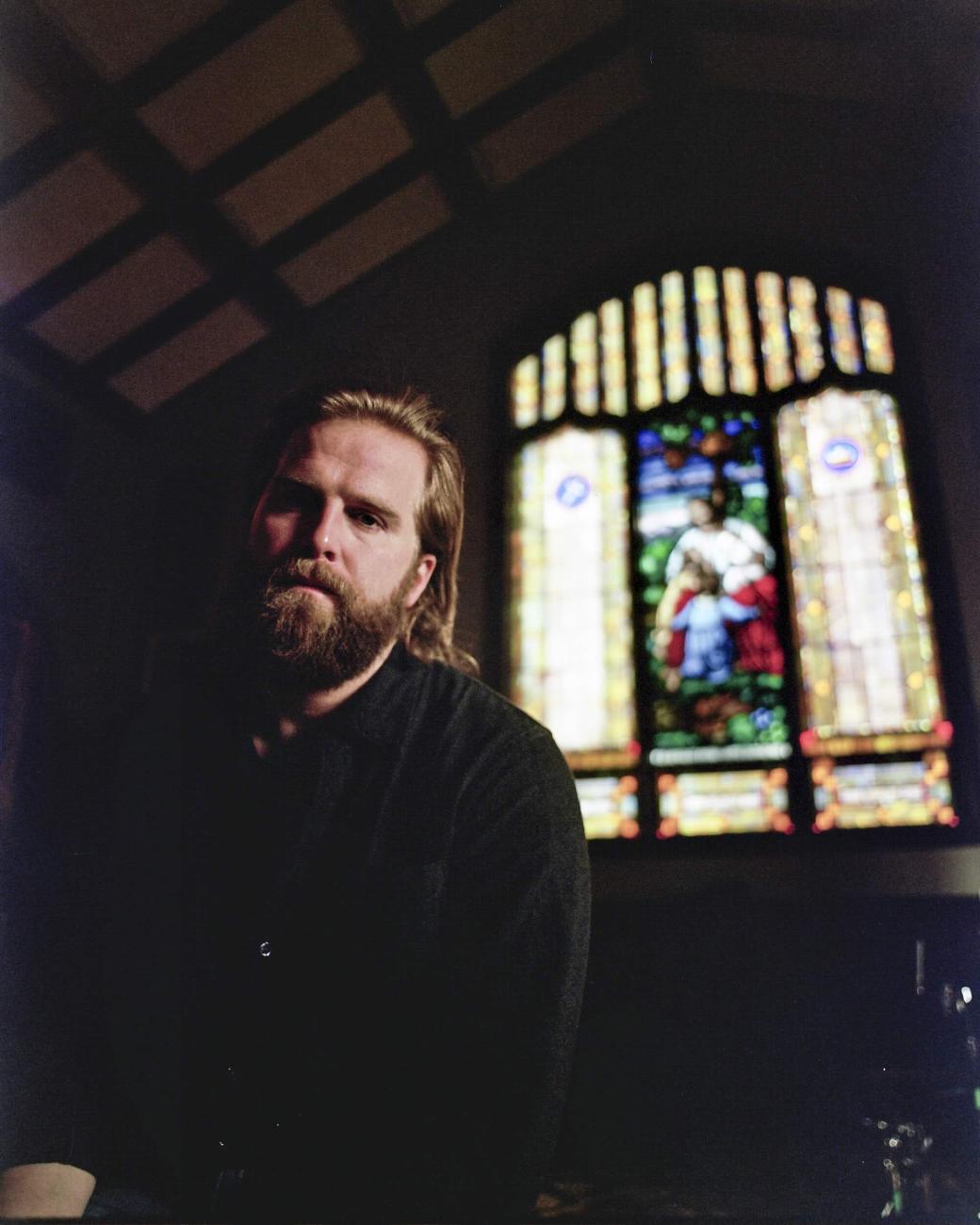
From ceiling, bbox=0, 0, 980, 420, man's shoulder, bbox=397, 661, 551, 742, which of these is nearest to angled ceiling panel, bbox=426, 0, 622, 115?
ceiling, bbox=0, 0, 980, 420

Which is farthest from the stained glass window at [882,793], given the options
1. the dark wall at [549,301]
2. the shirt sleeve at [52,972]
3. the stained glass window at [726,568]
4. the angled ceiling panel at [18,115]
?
the angled ceiling panel at [18,115]

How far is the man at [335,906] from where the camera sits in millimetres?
1509

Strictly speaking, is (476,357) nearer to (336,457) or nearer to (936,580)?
(336,457)

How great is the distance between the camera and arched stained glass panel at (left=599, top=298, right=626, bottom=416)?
256 centimetres

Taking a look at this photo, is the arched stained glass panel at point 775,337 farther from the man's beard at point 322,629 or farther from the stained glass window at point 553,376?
the man's beard at point 322,629

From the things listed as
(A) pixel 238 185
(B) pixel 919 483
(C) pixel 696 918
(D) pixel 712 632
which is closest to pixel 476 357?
(A) pixel 238 185

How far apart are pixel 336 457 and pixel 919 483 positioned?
1.35m

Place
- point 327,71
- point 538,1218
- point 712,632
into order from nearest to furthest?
point 538,1218 < point 712,632 < point 327,71

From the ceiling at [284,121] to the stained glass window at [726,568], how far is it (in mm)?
493

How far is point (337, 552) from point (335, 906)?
A: 0.68 metres

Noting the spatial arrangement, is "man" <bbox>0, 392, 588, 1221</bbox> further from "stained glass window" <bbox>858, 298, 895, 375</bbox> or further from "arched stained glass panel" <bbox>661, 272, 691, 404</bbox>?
"stained glass window" <bbox>858, 298, 895, 375</bbox>

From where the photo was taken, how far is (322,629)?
1834 millimetres

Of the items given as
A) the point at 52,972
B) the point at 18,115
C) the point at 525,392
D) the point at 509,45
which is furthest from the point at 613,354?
the point at 52,972

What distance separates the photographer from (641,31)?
221cm
